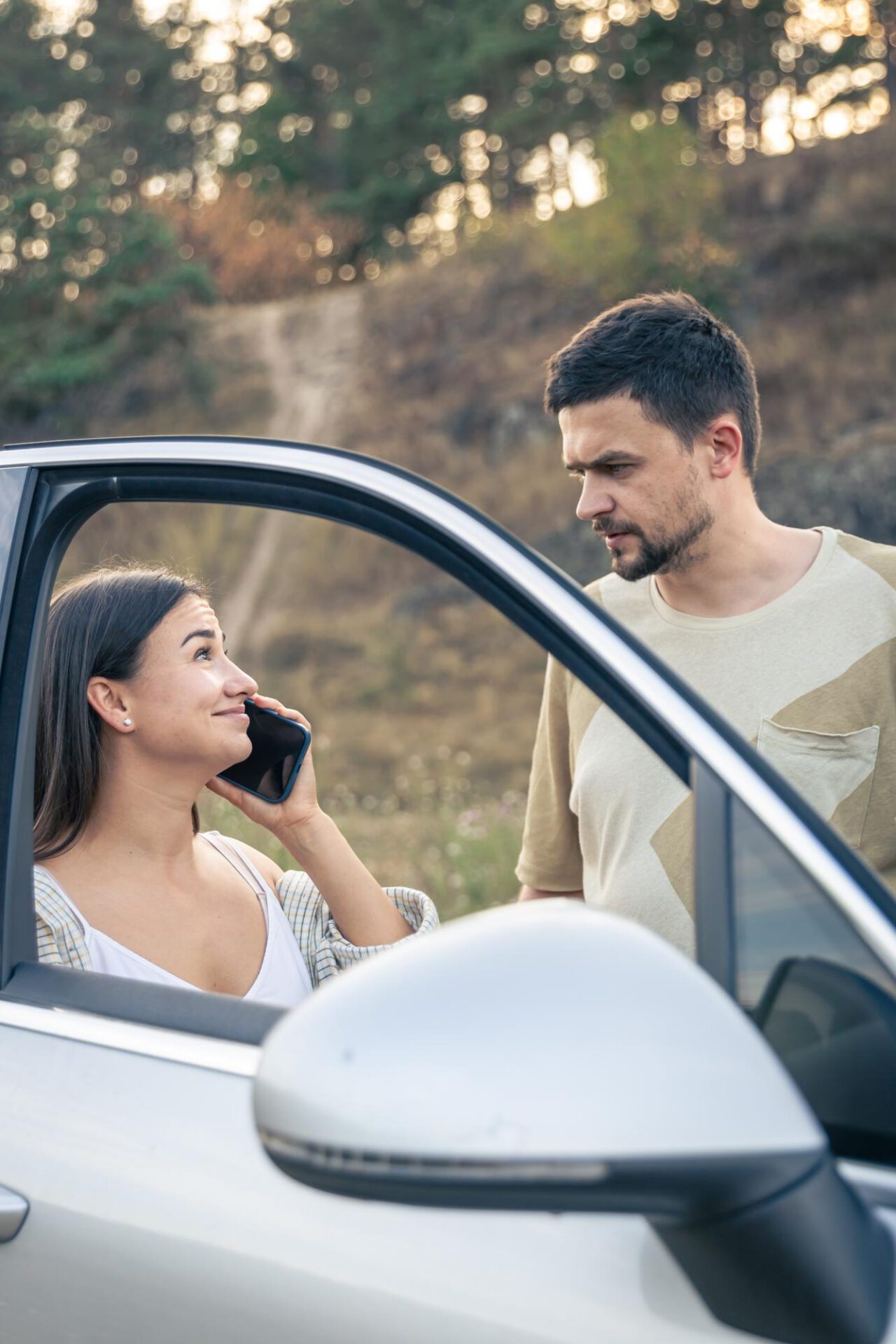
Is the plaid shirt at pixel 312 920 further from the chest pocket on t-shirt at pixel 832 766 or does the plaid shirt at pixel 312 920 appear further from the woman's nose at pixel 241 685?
the chest pocket on t-shirt at pixel 832 766

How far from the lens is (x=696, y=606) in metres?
2.33

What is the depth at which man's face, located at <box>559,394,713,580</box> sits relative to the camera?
229 centimetres

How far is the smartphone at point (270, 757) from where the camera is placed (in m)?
2.31

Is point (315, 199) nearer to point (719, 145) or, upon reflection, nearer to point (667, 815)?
point (719, 145)

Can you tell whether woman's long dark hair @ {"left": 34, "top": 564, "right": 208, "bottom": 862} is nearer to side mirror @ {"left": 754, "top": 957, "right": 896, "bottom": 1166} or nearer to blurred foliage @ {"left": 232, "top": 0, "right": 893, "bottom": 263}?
side mirror @ {"left": 754, "top": 957, "right": 896, "bottom": 1166}

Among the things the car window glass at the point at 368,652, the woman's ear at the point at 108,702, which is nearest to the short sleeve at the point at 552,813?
the woman's ear at the point at 108,702

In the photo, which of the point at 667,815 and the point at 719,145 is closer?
the point at 667,815

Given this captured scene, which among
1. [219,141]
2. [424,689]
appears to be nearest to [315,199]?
[219,141]

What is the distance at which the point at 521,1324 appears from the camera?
41.2 inches

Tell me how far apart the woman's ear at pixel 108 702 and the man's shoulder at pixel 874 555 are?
120 centimetres

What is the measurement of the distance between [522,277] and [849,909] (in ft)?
88.5

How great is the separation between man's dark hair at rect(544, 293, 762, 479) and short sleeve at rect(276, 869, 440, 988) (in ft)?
3.02

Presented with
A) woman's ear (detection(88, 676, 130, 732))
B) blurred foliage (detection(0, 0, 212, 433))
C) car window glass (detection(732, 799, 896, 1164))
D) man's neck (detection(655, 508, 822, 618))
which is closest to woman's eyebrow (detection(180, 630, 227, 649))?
woman's ear (detection(88, 676, 130, 732))

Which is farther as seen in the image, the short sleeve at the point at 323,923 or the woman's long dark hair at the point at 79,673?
the short sleeve at the point at 323,923
